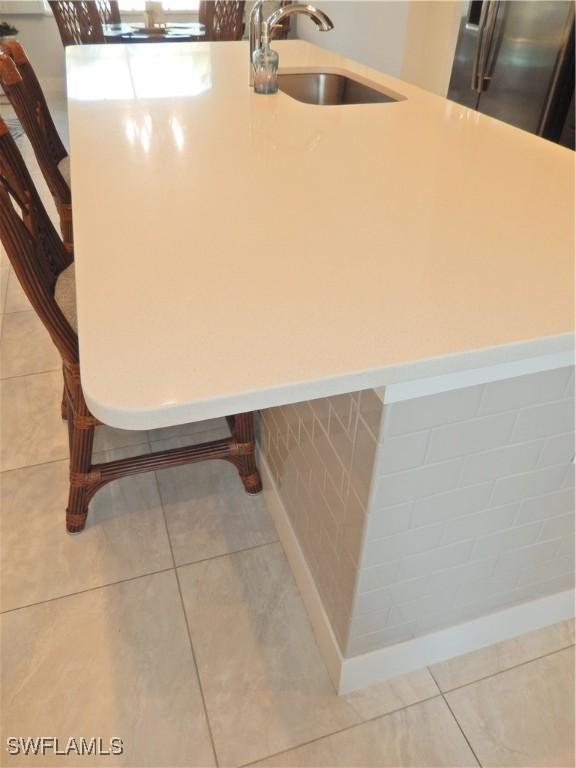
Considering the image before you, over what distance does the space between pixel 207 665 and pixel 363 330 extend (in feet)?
3.24

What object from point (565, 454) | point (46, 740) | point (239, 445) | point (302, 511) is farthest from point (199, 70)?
point (46, 740)

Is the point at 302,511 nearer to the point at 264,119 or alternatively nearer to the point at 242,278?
the point at 242,278

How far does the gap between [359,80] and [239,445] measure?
1425 mm

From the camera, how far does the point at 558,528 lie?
3.79ft

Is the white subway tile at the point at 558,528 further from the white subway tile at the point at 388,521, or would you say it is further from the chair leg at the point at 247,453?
the chair leg at the point at 247,453

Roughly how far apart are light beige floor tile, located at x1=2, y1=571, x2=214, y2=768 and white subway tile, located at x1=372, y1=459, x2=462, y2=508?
695 millimetres

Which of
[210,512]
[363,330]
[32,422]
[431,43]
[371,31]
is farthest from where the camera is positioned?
[371,31]

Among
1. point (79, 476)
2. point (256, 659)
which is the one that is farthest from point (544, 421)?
point (79, 476)

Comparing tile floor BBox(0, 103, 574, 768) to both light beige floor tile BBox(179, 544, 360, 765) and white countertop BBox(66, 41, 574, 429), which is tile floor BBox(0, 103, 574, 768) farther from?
white countertop BBox(66, 41, 574, 429)

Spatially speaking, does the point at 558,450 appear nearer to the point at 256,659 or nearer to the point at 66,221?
the point at 256,659

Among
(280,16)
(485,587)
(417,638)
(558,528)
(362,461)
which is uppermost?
(280,16)

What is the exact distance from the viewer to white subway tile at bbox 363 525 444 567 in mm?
974

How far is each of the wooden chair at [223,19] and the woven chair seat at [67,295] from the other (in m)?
3.47

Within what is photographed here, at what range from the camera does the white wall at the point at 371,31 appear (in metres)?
4.29
